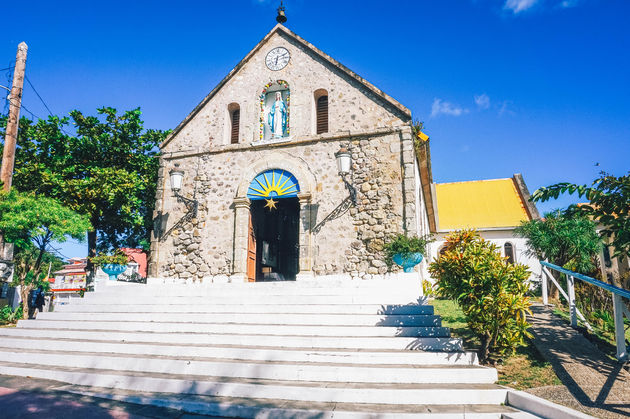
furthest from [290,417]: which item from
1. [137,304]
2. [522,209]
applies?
[522,209]

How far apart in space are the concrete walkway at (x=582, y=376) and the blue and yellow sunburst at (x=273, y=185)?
7372mm

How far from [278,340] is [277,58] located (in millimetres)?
9867

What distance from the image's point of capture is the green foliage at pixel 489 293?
5117mm

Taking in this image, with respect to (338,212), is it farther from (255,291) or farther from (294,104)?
(294,104)

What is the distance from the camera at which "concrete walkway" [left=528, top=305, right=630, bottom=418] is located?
4.00 meters

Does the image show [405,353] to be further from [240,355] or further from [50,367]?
[50,367]

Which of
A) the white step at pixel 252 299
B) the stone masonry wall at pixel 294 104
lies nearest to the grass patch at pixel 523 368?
the white step at pixel 252 299

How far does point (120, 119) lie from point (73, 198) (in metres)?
3.83

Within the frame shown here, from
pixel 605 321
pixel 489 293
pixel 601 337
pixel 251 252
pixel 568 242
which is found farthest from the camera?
pixel 568 242

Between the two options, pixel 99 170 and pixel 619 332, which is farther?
pixel 99 170

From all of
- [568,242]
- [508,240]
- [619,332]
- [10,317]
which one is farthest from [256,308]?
[508,240]

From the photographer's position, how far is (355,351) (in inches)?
218

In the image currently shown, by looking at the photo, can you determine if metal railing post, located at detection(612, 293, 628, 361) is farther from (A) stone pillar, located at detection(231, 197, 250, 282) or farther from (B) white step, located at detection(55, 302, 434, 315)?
(A) stone pillar, located at detection(231, 197, 250, 282)

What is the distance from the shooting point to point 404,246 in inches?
367
